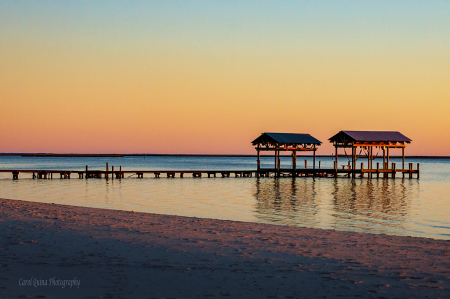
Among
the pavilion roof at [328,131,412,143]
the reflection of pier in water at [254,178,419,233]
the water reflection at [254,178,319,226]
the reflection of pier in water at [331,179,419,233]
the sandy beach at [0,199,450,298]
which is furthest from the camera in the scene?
the pavilion roof at [328,131,412,143]

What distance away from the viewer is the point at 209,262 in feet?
29.4

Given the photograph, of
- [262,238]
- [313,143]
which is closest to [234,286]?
[262,238]

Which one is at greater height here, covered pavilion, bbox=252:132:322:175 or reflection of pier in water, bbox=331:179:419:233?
covered pavilion, bbox=252:132:322:175

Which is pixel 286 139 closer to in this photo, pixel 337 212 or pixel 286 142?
pixel 286 142

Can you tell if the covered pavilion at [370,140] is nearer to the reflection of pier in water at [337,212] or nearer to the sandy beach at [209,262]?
the reflection of pier in water at [337,212]

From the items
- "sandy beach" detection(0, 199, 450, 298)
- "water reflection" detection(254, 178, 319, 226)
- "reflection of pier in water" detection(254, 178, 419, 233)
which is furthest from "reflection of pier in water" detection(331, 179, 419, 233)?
"sandy beach" detection(0, 199, 450, 298)

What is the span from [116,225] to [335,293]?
847cm

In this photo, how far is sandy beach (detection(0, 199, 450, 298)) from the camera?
7059mm

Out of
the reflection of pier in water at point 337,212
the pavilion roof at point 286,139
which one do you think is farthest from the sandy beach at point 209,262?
the pavilion roof at point 286,139

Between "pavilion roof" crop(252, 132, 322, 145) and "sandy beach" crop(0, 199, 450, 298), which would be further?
"pavilion roof" crop(252, 132, 322, 145)

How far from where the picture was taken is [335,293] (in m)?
6.97

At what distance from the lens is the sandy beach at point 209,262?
7.06 m

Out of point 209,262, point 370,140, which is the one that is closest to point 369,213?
point 209,262

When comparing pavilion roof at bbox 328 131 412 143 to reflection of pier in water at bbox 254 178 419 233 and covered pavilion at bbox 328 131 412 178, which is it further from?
reflection of pier in water at bbox 254 178 419 233
